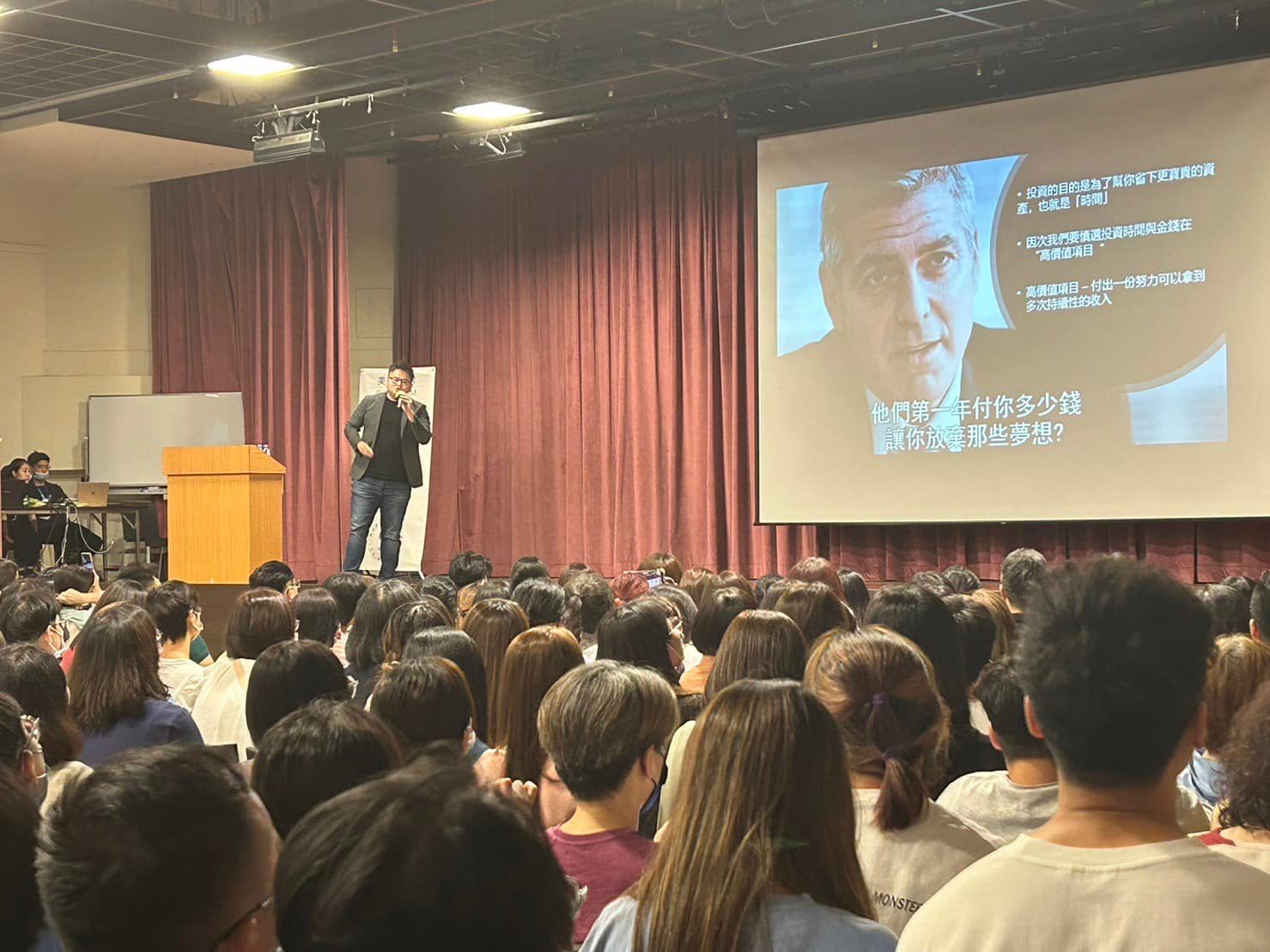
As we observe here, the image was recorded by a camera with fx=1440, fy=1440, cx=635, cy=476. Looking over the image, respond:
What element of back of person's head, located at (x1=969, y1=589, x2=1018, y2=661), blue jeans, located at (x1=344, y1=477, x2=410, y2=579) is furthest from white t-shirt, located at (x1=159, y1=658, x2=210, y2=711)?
blue jeans, located at (x1=344, y1=477, x2=410, y2=579)

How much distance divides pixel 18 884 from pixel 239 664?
8.84 ft

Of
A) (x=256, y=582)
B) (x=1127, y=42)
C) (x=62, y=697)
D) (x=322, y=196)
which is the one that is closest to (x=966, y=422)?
(x=1127, y=42)

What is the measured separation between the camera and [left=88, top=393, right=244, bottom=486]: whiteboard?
1156 cm

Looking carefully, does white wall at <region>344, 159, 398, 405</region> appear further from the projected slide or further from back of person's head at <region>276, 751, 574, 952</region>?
back of person's head at <region>276, 751, 574, 952</region>

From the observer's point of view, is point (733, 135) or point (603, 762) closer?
point (603, 762)

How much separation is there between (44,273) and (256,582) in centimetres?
693

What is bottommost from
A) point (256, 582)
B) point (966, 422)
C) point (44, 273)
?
point (256, 582)

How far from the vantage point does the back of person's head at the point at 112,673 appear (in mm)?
3182

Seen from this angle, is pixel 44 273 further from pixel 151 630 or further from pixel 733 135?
pixel 151 630

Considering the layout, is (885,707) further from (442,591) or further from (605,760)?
(442,591)

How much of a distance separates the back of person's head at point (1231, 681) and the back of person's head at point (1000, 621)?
127 centimetres

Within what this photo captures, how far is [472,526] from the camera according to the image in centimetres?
1148

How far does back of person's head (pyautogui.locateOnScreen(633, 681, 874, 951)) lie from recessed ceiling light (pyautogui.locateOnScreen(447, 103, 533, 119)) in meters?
8.58

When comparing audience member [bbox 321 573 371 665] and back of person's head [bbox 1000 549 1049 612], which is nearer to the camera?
back of person's head [bbox 1000 549 1049 612]
